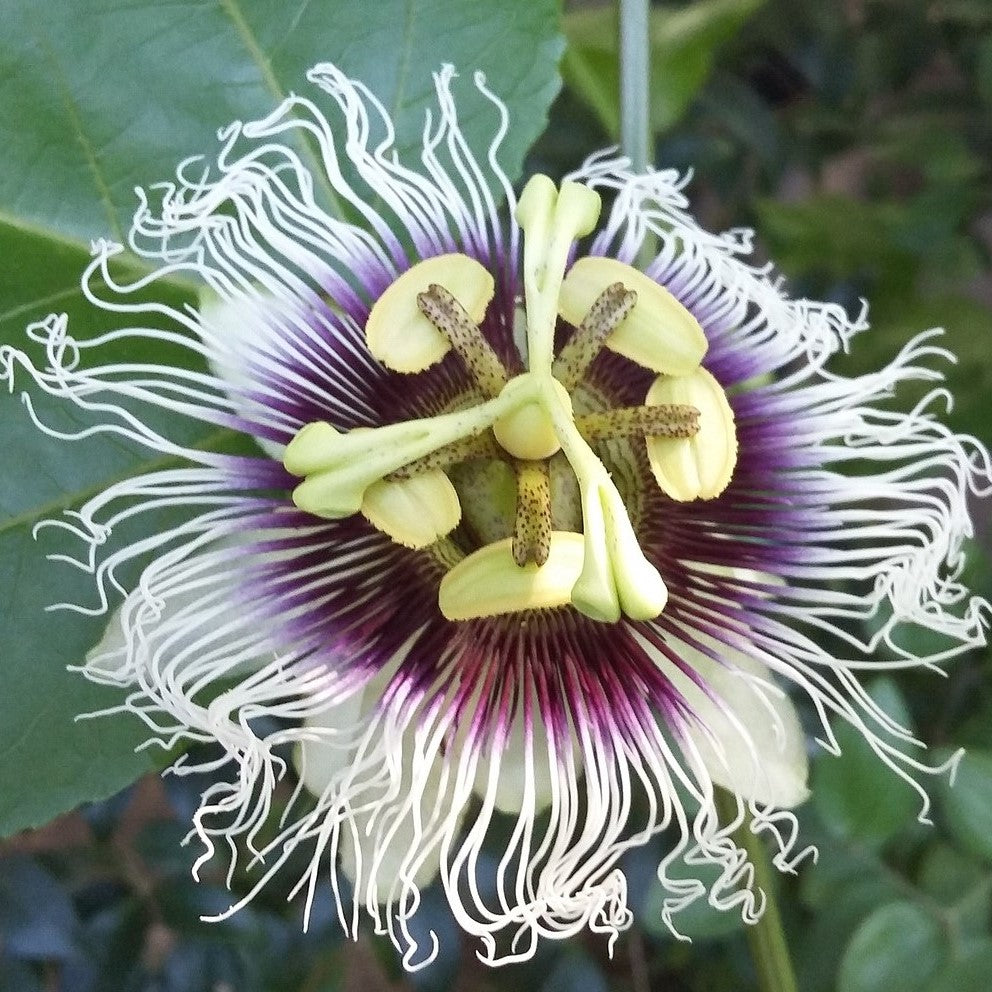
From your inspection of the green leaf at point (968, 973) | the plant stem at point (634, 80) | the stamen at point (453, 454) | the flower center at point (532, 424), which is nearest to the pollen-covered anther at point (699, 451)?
the flower center at point (532, 424)

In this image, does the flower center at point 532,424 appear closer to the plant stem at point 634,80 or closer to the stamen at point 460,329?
the stamen at point 460,329

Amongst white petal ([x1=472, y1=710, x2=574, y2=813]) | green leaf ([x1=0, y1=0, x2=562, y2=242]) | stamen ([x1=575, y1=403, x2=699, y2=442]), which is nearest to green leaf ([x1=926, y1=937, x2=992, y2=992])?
white petal ([x1=472, y1=710, x2=574, y2=813])

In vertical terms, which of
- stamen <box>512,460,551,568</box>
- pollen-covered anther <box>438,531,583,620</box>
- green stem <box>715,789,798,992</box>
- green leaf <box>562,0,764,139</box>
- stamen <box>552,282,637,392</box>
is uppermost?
green leaf <box>562,0,764,139</box>

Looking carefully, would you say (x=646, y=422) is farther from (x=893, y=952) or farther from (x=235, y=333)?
(x=893, y=952)

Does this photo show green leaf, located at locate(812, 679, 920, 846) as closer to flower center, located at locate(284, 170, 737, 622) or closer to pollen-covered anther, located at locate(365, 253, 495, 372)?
flower center, located at locate(284, 170, 737, 622)

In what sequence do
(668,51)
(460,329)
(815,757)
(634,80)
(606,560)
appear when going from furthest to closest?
(668,51)
(815,757)
(634,80)
(460,329)
(606,560)

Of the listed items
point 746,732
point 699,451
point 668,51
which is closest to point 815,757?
point 746,732
